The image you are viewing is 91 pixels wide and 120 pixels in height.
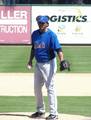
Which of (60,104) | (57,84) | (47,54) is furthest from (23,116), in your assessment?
(57,84)

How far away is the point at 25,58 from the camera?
23.0 meters

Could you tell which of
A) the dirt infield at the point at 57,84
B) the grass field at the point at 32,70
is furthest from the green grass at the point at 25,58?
the dirt infield at the point at 57,84

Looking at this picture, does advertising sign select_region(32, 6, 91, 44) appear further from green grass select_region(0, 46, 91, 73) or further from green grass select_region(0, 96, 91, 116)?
green grass select_region(0, 96, 91, 116)

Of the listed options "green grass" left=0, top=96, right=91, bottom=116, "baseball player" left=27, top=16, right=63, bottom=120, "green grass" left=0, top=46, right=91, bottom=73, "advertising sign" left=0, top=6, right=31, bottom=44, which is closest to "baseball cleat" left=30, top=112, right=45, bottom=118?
"baseball player" left=27, top=16, right=63, bottom=120

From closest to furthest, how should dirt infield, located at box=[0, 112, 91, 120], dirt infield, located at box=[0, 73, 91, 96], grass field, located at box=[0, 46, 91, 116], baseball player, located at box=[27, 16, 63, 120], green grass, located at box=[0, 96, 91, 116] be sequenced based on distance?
baseball player, located at box=[27, 16, 63, 120] → dirt infield, located at box=[0, 112, 91, 120] → green grass, located at box=[0, 96, 91, 116] → grass field, located at box=[0, 46, 91, 116] → dirt infield, located at box=[0, 73, 91, 96]

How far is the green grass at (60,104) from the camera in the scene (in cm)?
1288

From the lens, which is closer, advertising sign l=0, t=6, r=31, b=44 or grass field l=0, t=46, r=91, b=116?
grass field l=0, t=46, r=91, b=116

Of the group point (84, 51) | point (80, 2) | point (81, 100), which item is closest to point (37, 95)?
point (81, 100)

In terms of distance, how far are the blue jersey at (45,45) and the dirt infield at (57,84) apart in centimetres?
381

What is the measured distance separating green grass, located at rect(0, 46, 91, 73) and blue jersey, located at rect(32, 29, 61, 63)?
8452 mm

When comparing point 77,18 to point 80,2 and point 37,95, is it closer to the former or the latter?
point 80,2

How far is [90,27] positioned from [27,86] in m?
14.2

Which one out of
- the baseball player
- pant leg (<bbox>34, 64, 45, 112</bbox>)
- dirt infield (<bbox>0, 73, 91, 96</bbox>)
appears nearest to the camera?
the baseball player

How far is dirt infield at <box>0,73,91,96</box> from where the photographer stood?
15285 mm
